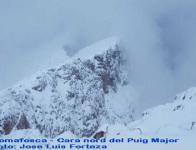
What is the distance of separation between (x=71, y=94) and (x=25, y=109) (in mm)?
38942

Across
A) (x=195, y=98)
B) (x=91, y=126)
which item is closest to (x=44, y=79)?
(x=91, y=126)

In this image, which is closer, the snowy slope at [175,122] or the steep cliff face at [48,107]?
the snowy slope at [175,122]

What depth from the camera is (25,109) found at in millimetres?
158125

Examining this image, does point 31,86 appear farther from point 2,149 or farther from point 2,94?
point 2,149

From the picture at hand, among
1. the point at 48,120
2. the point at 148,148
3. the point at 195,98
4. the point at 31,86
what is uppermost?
the point at 31,86

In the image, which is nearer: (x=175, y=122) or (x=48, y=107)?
(x=175, y=122)

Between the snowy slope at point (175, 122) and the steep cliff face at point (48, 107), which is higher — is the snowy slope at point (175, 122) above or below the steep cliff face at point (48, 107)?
below

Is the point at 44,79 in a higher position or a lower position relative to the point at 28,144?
higher

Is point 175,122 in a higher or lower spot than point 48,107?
lower

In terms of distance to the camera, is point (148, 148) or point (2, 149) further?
point (2, 149)

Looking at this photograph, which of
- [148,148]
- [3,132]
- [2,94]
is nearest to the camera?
[148,148]

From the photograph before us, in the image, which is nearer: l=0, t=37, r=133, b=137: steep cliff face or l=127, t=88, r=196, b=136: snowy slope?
l=127, t=88, r=196, b=136: snowy slope

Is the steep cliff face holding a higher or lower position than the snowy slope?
higher

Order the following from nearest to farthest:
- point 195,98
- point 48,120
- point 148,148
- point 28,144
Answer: point 148,148, point 28,144, point 195,98, point 48,120
